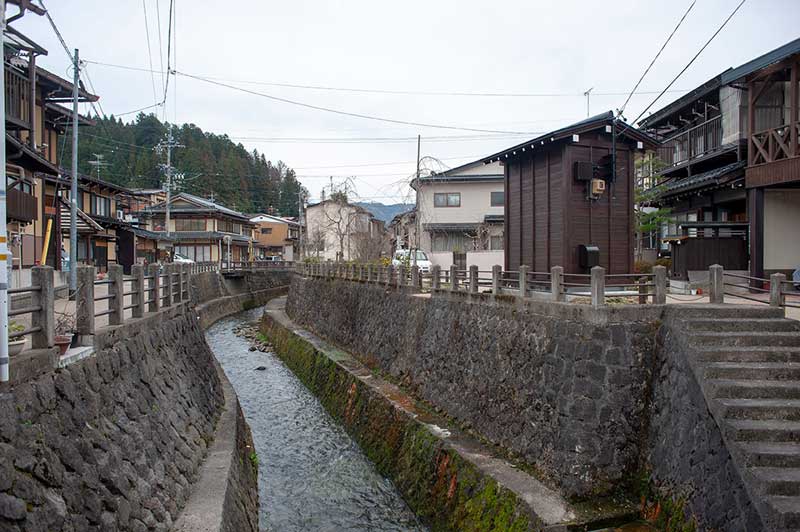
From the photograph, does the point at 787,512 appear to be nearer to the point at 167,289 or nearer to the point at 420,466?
the point at 420,466

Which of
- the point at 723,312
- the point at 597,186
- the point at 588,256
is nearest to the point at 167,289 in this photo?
the point at 588,256

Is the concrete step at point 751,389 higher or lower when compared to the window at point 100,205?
lower

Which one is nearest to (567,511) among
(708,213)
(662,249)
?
(708,213)

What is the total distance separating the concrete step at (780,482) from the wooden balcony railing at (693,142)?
660 inches

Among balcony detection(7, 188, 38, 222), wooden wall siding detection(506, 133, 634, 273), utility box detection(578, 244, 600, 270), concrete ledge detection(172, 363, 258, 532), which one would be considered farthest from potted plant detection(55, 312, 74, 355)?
utility box detection(578, 244, 600, 270)

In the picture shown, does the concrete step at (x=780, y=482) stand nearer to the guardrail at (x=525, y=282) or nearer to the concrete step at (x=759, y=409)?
the concrete step at (x=759, y=409)

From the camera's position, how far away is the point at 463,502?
33.4ft

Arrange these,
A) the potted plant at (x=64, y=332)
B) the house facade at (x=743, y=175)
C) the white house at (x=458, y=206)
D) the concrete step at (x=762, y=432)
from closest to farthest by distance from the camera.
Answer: the potted plant at (x=64, y=332)
the concrete step at (x=762, y=432)
the house facade at (x=743, y=175)
the white house at (x=458, y=206)

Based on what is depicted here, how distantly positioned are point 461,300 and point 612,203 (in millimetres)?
5059

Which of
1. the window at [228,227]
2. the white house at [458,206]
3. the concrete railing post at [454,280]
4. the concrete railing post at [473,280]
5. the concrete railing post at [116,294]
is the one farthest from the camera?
the window at [228,227]

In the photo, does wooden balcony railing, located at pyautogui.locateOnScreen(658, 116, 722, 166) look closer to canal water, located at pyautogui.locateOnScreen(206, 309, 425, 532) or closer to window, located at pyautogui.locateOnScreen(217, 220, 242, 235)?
canal water, located at pyautogui.locateOnScreen(206, 309, 425, 532)

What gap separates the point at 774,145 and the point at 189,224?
52317 mm

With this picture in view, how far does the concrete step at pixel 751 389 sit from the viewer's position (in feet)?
25.8

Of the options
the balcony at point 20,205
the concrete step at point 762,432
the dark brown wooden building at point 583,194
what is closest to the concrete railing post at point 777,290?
the concrete step at point 762,432
